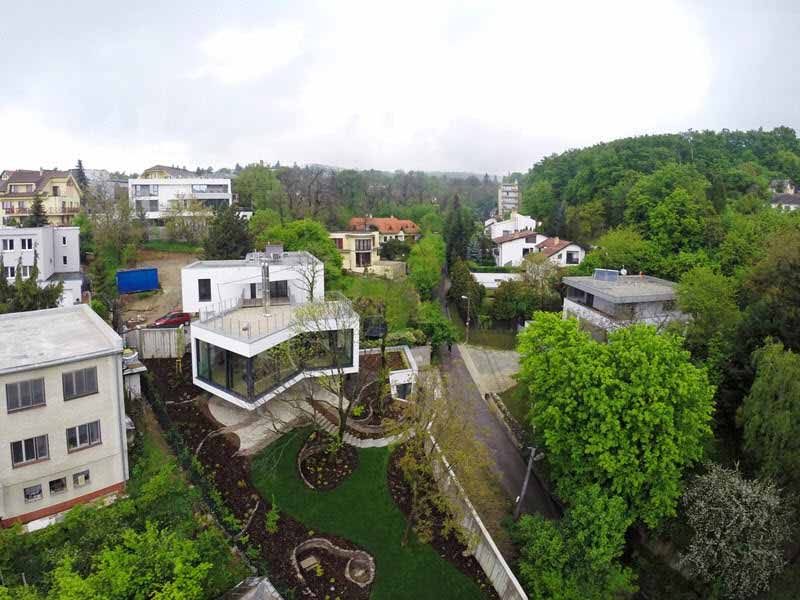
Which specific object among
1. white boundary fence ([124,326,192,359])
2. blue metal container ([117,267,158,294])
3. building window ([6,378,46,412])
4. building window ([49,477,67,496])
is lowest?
building window ([49,477,67,496])

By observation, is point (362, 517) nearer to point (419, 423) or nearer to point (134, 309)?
point (419, 423)

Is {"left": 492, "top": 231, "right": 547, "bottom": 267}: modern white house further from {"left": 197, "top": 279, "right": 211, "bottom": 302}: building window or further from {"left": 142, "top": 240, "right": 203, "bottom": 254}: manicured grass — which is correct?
{"left": 197, "top": 279, "right": 211, "bottom": 302}: building window

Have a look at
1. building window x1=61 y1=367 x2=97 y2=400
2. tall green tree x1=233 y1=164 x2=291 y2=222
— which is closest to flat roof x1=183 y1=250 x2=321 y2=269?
building window x1=61 y1=367 x2=97 y2=400

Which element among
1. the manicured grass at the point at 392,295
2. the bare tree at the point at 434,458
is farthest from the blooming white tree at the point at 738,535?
the manicured grass at the point at 392,295

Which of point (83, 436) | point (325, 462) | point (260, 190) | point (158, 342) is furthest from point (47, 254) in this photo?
point (260, 190)

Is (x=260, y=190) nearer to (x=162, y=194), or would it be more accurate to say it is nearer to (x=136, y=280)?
(x=162, y=194)
